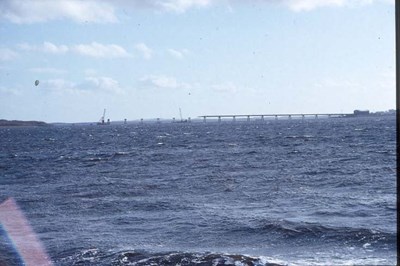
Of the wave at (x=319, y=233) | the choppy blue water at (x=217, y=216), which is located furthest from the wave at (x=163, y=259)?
the wave at (x=319, y=233)

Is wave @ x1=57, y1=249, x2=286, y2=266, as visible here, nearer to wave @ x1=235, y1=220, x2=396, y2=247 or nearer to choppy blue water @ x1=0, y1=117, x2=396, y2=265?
choppy blue water @ x1=0, y1=117, x2=396, y2=265

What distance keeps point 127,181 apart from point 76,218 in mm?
12285

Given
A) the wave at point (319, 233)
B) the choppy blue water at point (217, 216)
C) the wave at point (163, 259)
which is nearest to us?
the wave at point (163, 259)

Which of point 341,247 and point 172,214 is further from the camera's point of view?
point 172,214

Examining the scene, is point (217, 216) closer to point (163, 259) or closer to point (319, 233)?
point (319, 233)

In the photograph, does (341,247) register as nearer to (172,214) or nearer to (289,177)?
(172,214)

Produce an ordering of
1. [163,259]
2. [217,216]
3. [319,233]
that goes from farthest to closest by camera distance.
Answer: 1. [217,216]
2. [319,233]
3. [163,259]

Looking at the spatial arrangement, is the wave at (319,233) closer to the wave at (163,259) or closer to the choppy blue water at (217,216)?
the choppy blue water at (217,216)

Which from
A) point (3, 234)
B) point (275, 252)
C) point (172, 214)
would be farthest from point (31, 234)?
point (275, 252)

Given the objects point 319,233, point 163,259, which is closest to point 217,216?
point 319,233

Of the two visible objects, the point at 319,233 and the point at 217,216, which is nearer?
the point at 319,233

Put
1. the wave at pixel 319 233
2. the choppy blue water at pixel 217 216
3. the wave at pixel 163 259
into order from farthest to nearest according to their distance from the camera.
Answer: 1. the wave at pixel 319 233
2. the choppy blue water at pixel 217 216
3. the wave at pixel 163 259

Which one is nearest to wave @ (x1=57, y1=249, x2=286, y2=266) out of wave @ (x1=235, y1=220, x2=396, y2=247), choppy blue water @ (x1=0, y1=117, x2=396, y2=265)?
choppy blue water @ (x1=0, y1=117, x2=396, y2=265)

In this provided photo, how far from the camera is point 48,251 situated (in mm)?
14461
